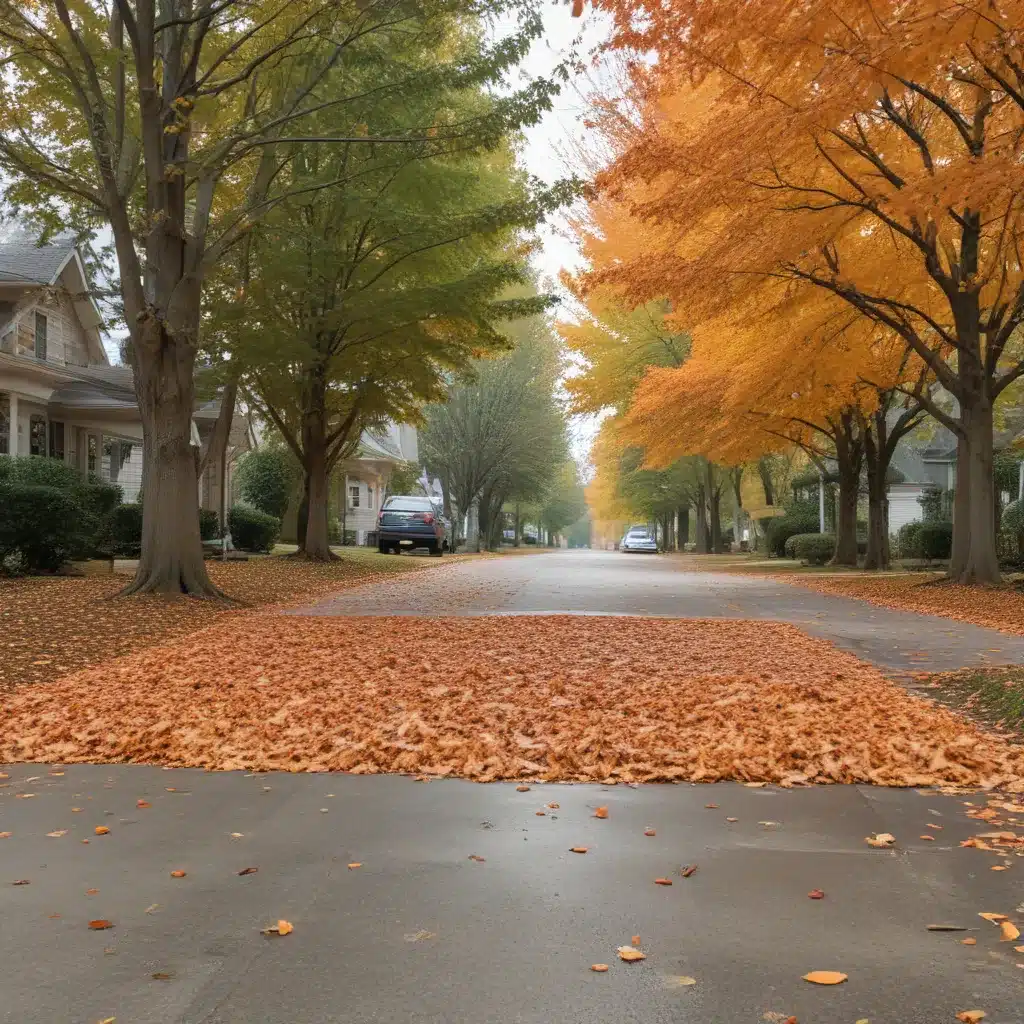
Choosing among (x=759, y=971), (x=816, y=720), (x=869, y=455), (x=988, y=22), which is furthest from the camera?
(x=869, y=455)

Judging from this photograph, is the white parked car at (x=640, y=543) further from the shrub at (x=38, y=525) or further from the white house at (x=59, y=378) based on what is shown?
the shrub at (x=38, y=525)

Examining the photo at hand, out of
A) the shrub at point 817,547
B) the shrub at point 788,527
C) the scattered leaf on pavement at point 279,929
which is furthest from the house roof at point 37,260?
the shrub at point 788,527

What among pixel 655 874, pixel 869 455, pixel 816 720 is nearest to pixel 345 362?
pixel 869 455

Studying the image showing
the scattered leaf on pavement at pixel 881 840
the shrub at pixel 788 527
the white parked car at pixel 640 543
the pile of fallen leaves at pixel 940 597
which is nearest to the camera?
the scattered leaf on pavement at pixel 881 840

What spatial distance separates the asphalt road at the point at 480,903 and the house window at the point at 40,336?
22.5 metres

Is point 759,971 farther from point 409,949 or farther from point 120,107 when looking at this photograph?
point 120,107

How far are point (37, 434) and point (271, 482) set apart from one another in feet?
44.5

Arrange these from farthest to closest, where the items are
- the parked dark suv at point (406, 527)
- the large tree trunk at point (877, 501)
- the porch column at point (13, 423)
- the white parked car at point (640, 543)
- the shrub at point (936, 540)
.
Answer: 1. the white parked car at point (640, 543)
2. the parked dark suv at point (406, 527)
3. the shrub at point (936, 540)
4. the large tree trunk at point (877, 501)
5. the porch column at point (13, 423)

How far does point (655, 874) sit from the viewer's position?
3.50 m

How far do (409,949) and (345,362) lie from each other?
61.5 feet

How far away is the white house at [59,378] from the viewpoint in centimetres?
2197

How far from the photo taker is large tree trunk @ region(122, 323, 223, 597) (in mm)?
12742

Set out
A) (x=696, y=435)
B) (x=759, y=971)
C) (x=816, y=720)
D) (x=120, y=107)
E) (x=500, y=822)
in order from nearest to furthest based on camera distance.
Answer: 1. (x=759, y=971)
2. (x=500, y=822)
3. (x=816, y=720)
4. (x=120, y=107)
5. (x=696, y=435)

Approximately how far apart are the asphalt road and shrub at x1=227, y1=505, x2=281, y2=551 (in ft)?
74.2
